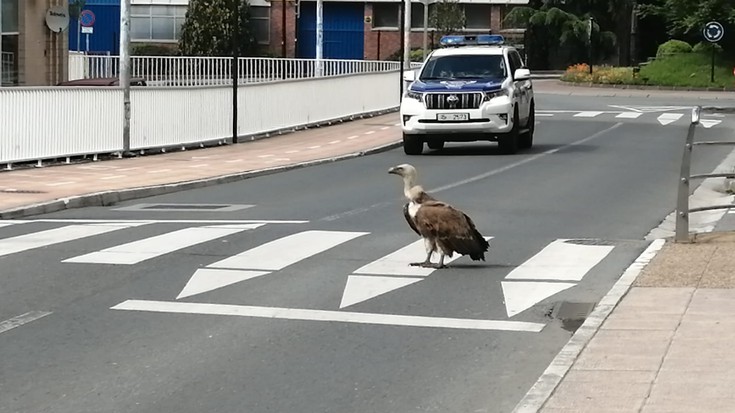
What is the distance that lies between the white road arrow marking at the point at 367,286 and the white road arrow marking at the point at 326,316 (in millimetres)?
413

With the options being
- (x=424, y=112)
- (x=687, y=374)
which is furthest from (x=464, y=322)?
(x=424, y=112)

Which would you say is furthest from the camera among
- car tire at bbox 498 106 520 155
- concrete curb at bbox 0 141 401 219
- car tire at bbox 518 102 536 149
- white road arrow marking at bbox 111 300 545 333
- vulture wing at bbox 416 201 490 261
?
car tire at bbox 518 102 536 149

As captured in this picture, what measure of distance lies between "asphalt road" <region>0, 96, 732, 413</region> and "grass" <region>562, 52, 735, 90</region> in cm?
3766

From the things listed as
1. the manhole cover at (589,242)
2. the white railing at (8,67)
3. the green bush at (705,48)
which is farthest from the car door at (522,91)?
the green bush at (705,48)

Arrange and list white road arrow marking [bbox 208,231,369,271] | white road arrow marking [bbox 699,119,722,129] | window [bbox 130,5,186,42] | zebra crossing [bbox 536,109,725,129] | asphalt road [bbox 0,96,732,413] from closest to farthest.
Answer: asphalt road [bbox 0,96,732,413] < white road arrow marking [bbox 208,231,369,271] < white road arrow marking [bbox 699,119,722,129] < zebra crossing [bbox 536,109,725,129] < window [bbox 130,5,186,42]

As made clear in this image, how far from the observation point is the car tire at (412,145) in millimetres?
27188

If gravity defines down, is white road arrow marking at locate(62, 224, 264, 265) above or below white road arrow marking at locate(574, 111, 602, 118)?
below

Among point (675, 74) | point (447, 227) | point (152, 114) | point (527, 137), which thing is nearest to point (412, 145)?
point (527, 137)

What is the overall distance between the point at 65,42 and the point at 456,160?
567 inches

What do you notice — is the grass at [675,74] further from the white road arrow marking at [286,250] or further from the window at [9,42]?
the white road arrow marking at [286,250]

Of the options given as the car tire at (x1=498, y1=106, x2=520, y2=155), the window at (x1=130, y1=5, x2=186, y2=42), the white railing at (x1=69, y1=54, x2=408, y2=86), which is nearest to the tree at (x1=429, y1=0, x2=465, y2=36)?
the window at (x1=130, y1=5, x2=186, y2=42)

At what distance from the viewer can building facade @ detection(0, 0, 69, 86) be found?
1289 inches

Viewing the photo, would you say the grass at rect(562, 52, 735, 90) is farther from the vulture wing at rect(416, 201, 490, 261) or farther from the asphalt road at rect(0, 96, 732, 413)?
the vulture wing at rect(416, 201, 490, 261)

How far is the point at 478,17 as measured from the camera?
73375 millimetres
